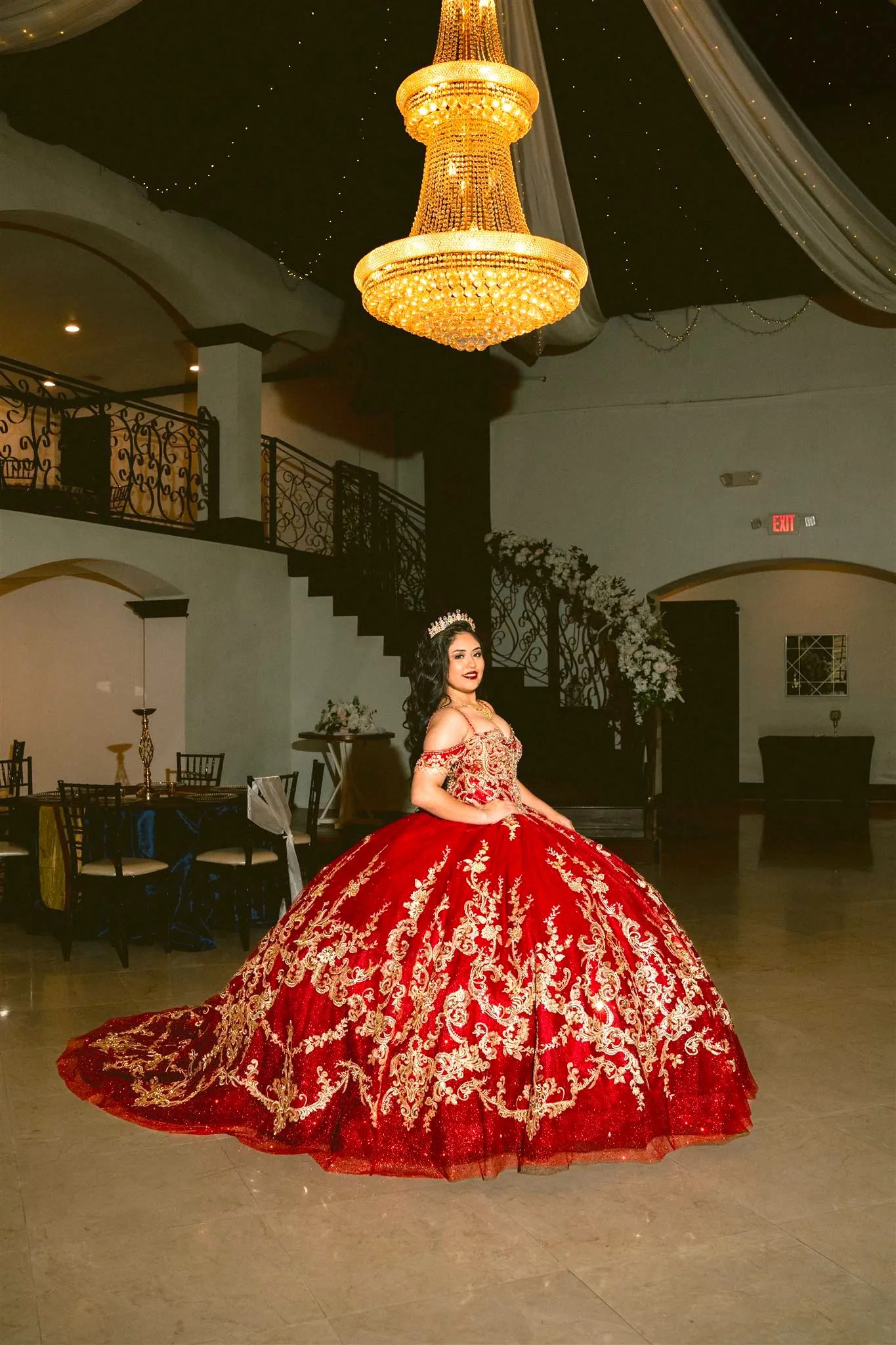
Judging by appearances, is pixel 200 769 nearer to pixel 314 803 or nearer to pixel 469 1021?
pixel 314 803

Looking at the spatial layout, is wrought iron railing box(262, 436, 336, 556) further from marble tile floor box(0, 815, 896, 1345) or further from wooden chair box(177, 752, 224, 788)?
marble tile floor box(0, 815, 896, 1345)

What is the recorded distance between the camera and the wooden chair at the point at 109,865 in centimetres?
573

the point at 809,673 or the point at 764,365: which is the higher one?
the point at 764,365

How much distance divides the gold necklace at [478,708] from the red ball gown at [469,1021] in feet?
0.27

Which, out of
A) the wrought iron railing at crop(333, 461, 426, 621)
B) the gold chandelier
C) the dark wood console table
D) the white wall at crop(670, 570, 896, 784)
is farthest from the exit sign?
the gold chandelier

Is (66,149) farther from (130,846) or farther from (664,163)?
(130,846)

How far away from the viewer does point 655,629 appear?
902 cm

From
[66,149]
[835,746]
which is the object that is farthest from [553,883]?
[835,746]

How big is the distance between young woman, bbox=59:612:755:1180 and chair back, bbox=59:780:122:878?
2011mm

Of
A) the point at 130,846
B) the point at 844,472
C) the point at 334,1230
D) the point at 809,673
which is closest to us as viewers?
the point at 334,1230

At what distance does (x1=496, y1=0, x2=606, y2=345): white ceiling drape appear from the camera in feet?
13.1

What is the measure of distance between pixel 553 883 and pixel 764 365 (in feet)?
28.8

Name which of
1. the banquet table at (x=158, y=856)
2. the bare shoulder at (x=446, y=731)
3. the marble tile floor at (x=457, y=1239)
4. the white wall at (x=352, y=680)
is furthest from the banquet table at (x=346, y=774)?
the bare shoulder at (x=446, y=731)

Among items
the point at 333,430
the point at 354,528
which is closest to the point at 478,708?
the point at 354,528
